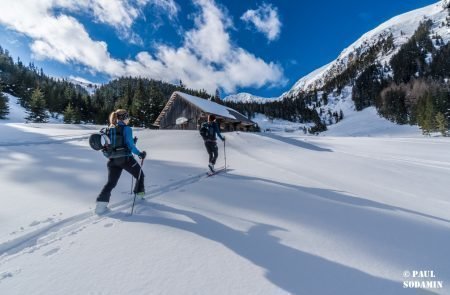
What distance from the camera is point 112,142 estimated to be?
5500 millimetres

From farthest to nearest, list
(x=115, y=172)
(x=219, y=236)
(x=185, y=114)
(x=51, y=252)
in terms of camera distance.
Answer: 1. (x=185, y=114)
2. (x=115, y=172)
3. (x=219, y=236)
4. (x=51, y=252)

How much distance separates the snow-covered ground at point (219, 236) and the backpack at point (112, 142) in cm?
117

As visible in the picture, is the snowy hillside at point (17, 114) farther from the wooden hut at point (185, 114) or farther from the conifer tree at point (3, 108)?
the wooden hut at point (185, 114)

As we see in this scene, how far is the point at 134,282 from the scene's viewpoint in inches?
116

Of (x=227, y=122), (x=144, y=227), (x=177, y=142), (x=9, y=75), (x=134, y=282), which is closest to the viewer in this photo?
(x=134, y=282)

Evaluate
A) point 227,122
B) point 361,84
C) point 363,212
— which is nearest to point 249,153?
point 363,212

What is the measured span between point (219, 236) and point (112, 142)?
9.90ft

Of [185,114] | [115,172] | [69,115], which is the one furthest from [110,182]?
[69,115]

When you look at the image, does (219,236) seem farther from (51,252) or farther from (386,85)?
(386,85)

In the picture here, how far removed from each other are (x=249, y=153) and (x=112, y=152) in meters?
11.4

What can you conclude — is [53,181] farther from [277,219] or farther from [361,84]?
[361,84]

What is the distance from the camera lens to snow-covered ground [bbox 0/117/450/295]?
3000 millimetres

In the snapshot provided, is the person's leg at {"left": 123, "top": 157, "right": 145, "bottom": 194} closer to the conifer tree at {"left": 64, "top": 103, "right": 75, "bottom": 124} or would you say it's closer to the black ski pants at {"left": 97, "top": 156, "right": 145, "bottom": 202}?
the black ski pants at {"left": 97, "top": 156, "right": 145, "bottom": 202}

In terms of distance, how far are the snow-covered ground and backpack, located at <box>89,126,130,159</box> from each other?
3.83 ft
